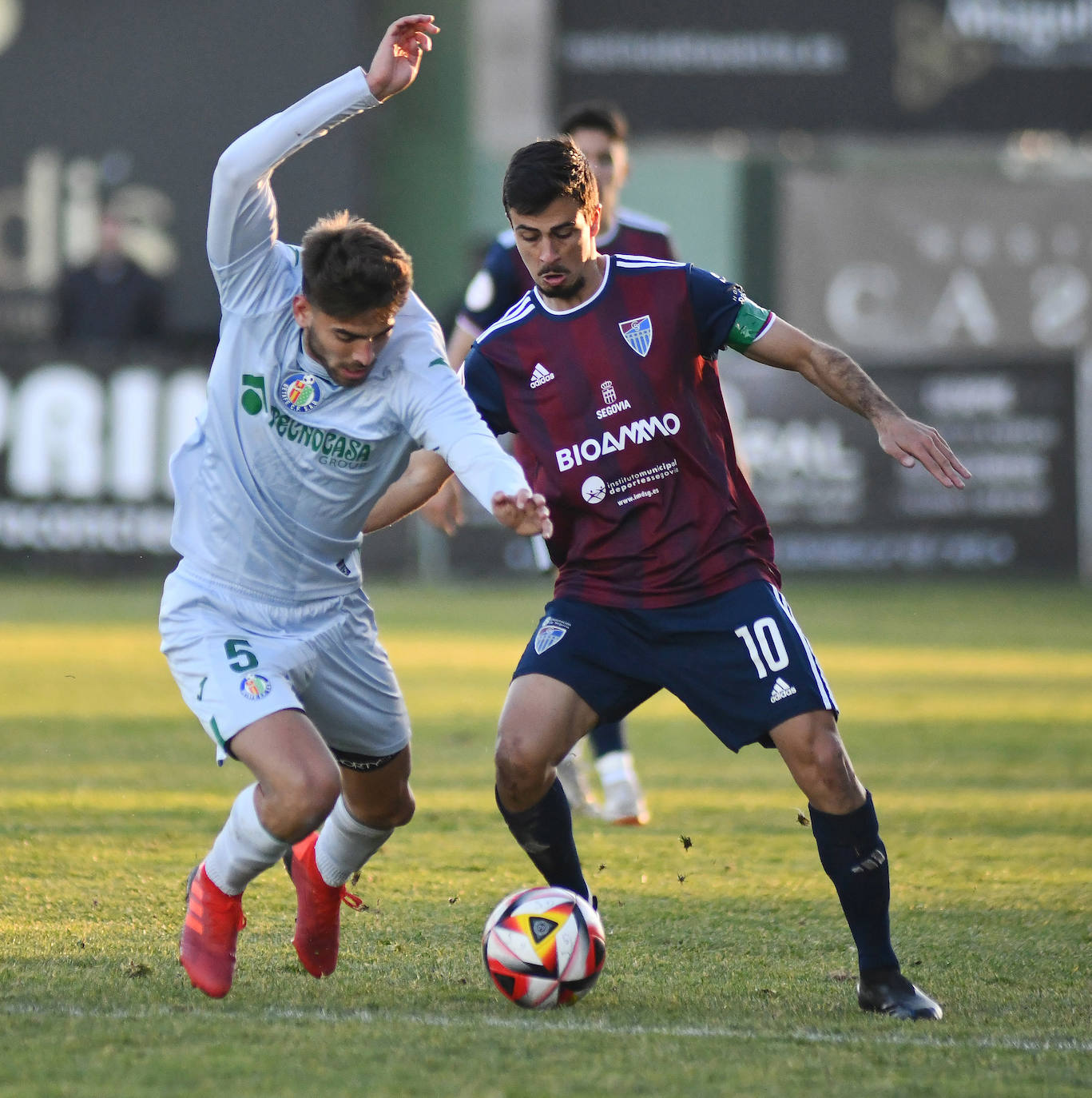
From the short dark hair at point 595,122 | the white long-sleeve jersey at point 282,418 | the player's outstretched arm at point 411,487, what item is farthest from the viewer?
the short dark hair at point 595,122

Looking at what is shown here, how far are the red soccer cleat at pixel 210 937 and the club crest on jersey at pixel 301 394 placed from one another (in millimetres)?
1214

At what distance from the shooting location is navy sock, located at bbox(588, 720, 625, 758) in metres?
7.42

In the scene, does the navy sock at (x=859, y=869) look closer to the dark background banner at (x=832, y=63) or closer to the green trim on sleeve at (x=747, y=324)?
the green trim on sleeve at (x=747, y=324)

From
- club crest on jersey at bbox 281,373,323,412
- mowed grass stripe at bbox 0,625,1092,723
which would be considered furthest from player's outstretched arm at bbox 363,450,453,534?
mowed grass stripe at bbox 0,625,1092,723

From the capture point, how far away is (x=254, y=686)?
466 cm

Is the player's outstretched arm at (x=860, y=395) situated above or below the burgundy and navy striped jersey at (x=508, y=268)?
below

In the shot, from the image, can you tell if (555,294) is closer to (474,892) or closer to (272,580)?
(272,580)

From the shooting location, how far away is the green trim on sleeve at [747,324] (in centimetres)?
505

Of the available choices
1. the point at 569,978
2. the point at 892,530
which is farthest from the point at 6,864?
the point at 892,530

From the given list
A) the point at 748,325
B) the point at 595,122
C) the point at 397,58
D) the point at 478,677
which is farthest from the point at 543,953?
the point at 478,677

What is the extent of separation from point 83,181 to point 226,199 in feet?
55.4

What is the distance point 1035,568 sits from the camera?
18812 millimetres

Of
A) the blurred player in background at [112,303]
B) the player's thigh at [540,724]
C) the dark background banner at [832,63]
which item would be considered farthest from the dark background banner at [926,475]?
the player's thigh at [540,724]

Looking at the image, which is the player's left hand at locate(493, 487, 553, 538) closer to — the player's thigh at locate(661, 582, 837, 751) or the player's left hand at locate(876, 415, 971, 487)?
the player's thigh at locate(661, 582, 837, 751)
